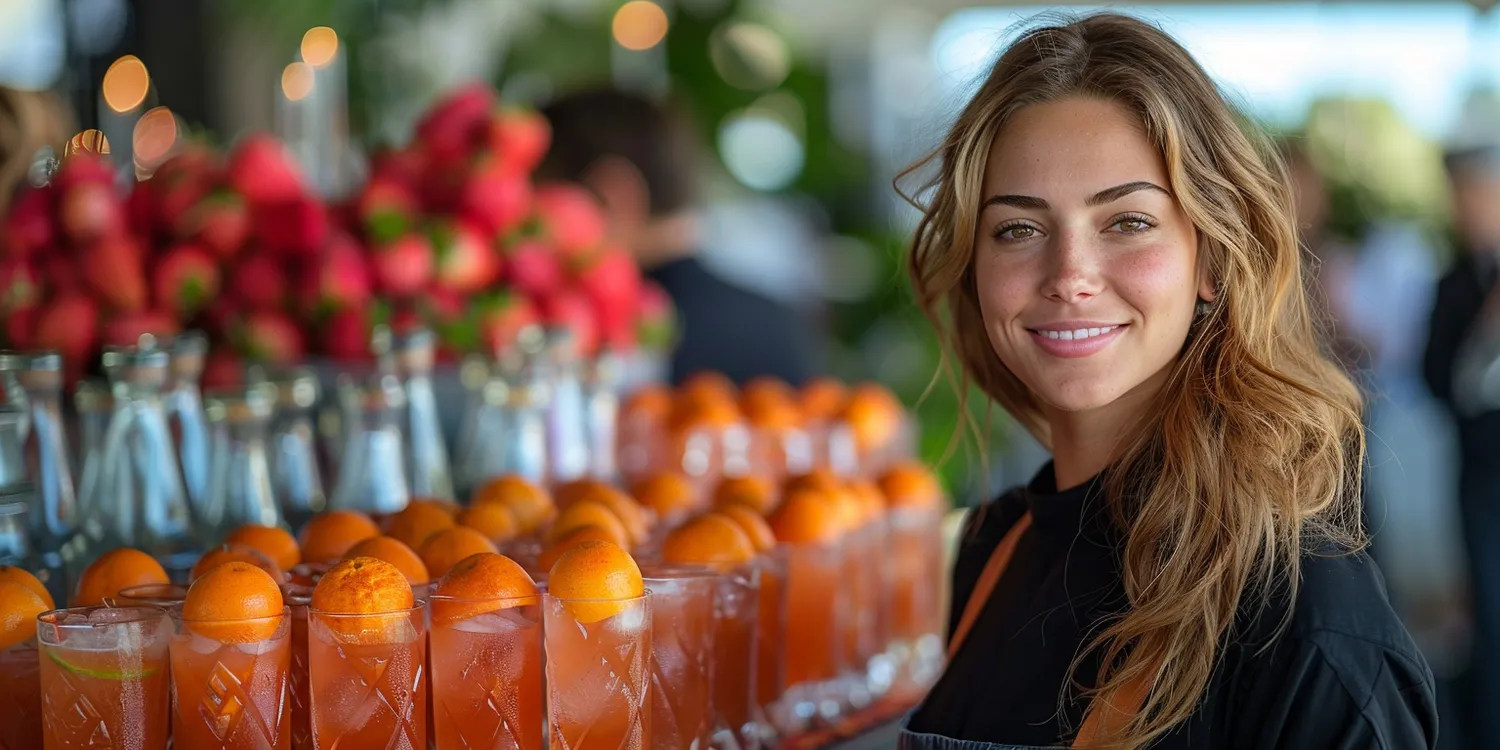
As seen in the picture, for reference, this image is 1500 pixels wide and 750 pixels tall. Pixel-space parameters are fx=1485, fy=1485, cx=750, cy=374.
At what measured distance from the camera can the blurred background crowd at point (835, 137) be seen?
3.44m

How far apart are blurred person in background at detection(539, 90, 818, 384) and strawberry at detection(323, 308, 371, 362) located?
159cm

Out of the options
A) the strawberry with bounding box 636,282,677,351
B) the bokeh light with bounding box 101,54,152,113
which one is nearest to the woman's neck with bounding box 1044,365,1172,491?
the strawberry with bounding box 636,282,677,351

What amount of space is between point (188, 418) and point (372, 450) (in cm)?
22

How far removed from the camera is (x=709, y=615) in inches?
51.7

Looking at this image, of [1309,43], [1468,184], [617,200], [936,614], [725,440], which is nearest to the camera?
[936,614]

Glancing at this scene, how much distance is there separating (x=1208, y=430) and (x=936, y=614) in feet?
2.66

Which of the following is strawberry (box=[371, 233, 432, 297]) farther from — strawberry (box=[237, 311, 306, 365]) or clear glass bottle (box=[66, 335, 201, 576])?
clear glass bottle (box=[66, 335, 201, 576])

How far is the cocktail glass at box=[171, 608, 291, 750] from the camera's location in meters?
1.11

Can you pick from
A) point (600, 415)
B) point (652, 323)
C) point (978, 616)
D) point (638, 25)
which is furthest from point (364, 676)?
point (638, 25)

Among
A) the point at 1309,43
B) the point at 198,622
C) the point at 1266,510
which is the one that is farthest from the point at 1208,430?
the point at 1309,43

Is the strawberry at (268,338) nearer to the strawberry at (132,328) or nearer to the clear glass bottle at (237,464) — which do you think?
the strawberry at (132,328)

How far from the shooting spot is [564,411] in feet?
7.33

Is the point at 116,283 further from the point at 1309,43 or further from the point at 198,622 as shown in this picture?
the point at 1309,43

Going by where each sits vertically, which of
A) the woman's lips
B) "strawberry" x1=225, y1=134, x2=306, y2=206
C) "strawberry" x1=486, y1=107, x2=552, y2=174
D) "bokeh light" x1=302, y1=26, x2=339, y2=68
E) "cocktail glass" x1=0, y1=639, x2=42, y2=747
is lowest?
"cocktail glass" x1=0, y1=639, x2=42, y2=747
